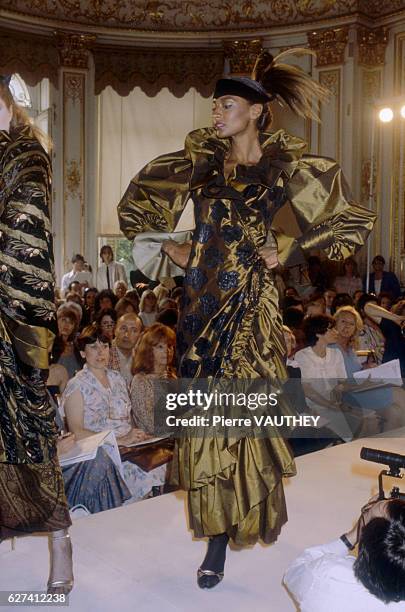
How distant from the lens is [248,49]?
1062 centimetres

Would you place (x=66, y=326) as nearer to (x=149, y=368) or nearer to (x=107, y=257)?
(x=149, y=368)

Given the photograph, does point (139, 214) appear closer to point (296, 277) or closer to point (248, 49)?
point (296, 277)

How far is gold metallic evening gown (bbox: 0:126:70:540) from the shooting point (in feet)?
7.20

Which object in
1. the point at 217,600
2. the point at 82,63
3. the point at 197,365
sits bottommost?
the point at 217,600

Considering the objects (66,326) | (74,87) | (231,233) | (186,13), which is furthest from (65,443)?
(186,13)

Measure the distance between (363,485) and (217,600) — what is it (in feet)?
4.98

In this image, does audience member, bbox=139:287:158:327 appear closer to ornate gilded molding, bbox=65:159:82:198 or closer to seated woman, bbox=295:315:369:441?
seated woman, bbox=295:315:369:441

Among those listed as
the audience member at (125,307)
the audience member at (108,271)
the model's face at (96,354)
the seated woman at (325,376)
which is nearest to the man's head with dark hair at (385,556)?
the model's face at (96,354)

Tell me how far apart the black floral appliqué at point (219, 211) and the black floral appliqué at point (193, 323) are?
1.13 feet

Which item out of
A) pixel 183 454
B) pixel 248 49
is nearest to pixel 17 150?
pixel 183 454

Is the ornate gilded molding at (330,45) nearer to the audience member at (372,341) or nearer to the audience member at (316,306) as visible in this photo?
the audience member at (316,306)

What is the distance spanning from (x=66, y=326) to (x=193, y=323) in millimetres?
2878

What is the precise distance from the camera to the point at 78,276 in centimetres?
1004

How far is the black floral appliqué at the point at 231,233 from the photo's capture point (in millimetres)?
2613
